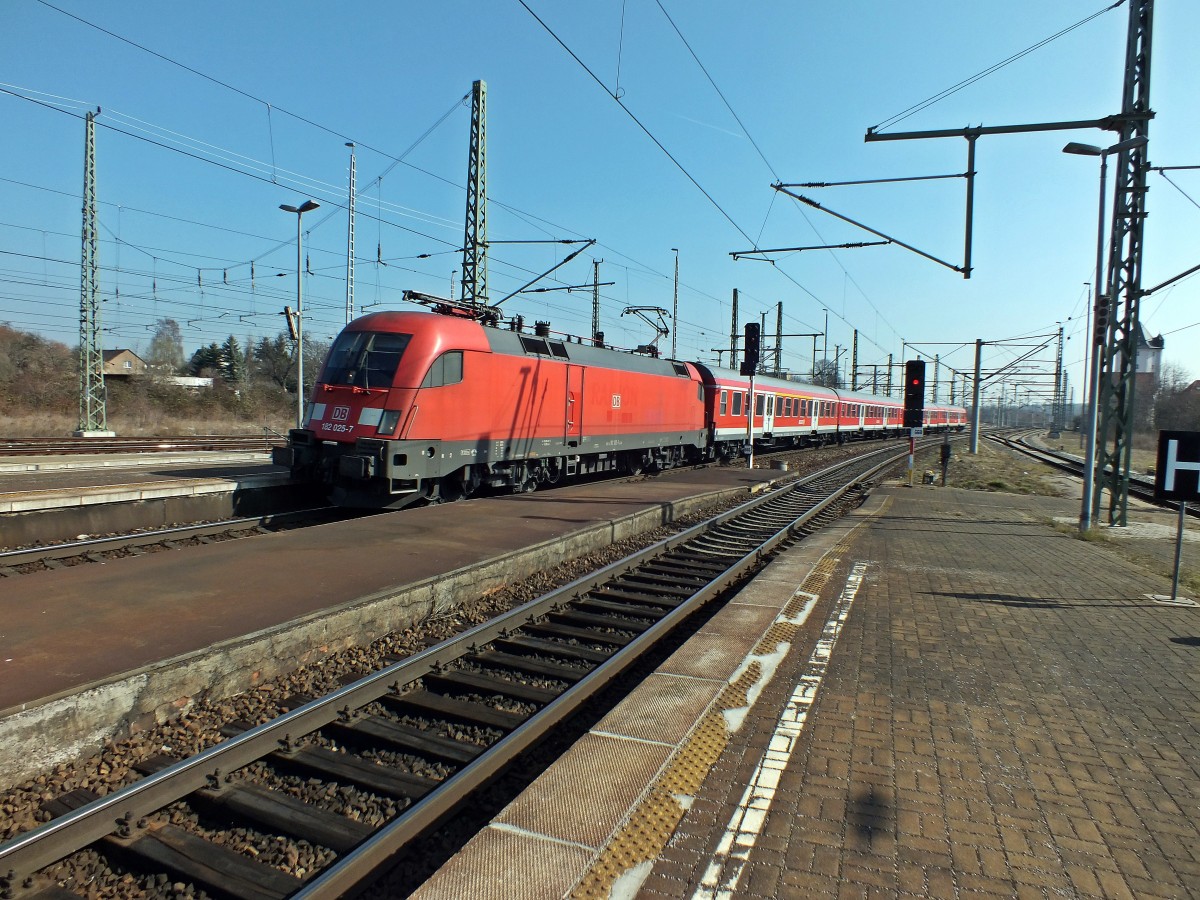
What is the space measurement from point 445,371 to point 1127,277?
42.0ft

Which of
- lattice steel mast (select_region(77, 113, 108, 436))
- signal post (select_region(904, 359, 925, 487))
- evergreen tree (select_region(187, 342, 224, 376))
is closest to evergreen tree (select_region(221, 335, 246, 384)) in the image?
evergreen tree (select_region(187, 342, 224, 376))

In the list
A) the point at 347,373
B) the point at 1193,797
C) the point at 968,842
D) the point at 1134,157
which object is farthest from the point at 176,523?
the point at 1134,157

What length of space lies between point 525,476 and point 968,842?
11.7 metres

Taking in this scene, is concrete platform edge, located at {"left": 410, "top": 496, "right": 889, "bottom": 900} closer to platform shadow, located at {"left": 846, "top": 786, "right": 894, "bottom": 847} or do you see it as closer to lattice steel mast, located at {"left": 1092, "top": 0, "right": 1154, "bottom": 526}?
platform shadow, located at {"left": 846, "top": 786, "right": 894, "bottom": 847}

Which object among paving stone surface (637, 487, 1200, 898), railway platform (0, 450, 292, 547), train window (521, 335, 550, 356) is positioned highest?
train window (521, 335, 550, 356)

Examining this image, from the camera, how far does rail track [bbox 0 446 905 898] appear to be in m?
3.00

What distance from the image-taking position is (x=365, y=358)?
1141cm

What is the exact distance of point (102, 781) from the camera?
3703 mm

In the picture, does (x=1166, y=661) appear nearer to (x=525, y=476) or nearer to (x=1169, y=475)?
(x=1169, y=475)

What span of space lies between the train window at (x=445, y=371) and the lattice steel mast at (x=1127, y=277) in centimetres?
1154

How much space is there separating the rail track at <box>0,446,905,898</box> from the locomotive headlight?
5184mm

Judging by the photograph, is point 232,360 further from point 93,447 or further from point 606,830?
point 606,830

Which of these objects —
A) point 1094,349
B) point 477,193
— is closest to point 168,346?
point 477,193

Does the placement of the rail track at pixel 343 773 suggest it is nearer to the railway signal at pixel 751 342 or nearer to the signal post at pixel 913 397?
the railway signal at pixel 751 342
